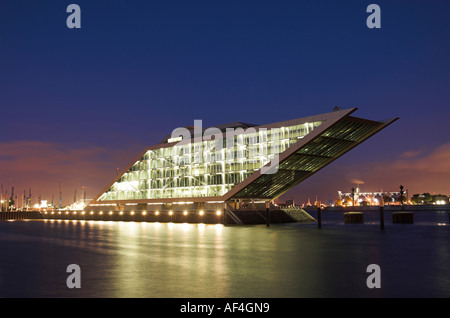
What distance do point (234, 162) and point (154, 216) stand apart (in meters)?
18.1

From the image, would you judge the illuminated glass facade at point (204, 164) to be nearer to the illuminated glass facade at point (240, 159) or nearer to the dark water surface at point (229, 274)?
the illuminated glass facade at point (240, 159)

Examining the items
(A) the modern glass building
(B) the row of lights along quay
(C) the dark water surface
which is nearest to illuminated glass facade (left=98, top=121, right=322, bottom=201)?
(A) the modern glass building

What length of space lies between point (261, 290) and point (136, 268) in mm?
6346

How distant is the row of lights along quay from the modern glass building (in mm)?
6383

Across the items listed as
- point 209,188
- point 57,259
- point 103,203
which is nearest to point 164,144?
point 209,188

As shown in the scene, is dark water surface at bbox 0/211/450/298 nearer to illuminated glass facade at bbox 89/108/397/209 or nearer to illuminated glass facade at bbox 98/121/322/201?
illuminated glass facade at bbox 89/108/397/209

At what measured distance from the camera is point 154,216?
78500 mm

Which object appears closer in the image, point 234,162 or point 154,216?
point 234,162

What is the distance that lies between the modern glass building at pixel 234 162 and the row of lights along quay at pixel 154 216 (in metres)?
6.38

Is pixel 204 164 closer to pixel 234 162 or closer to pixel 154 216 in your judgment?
pixel 234 162

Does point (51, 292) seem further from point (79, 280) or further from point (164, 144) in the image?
point (164, 144)

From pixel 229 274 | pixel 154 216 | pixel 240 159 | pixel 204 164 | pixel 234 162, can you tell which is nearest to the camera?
pixel 229 274

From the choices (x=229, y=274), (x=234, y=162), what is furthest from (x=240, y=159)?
(x=229, y=274)

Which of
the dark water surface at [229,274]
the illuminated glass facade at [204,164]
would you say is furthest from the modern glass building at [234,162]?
the dark water surface at [229,274]
